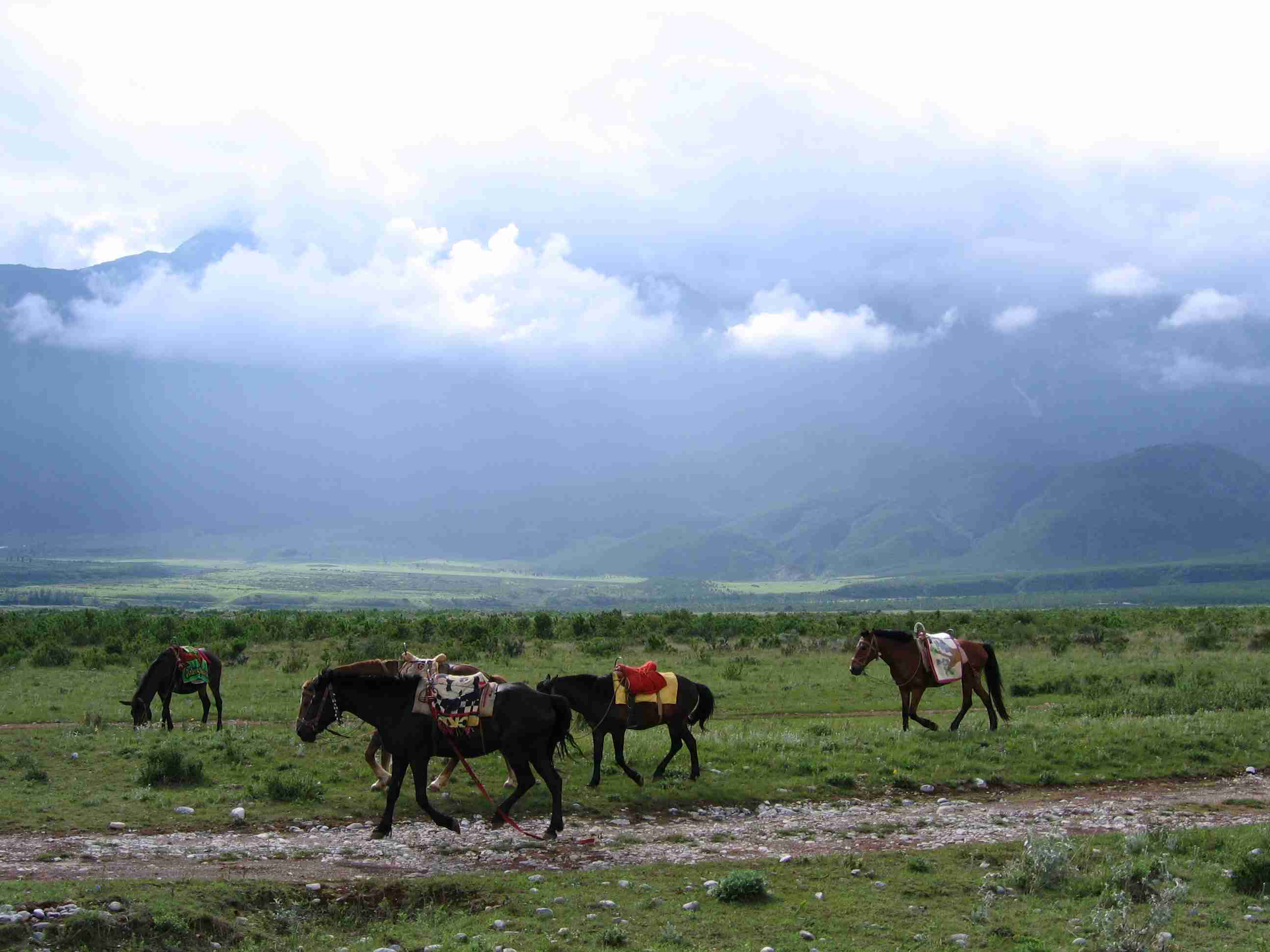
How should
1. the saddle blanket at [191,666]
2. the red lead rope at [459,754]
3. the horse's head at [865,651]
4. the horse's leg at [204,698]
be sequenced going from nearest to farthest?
1. the red lead rope at [459,754]
2. the horse's head at [865,651]
3. the saddle blanket at [191,666]
4. the horse's leg at [204,698]

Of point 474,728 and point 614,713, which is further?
point 614,713

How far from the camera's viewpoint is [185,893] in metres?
11.0

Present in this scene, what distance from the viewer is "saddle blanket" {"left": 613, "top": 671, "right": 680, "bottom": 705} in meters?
16.9

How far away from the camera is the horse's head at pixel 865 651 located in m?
22.0

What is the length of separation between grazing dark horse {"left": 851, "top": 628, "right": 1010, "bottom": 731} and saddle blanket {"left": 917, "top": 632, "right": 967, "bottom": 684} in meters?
0.11

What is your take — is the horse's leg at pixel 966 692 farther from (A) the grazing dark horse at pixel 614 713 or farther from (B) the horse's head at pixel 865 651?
(A) the grazing dark horse at pixel 614 713

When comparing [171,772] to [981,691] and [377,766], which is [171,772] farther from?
[981,691]

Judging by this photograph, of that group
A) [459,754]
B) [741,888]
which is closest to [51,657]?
[459,754]

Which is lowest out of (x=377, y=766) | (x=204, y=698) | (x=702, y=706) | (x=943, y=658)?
(x=204, y=698)

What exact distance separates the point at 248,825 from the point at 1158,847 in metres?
11.5

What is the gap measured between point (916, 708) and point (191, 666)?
15283mm

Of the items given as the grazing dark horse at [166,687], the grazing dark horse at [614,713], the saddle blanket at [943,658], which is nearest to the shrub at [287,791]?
the grazing dark horse at [614,713]

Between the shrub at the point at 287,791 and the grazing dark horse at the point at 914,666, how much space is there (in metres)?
11.0

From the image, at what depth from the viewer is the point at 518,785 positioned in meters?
14.1
